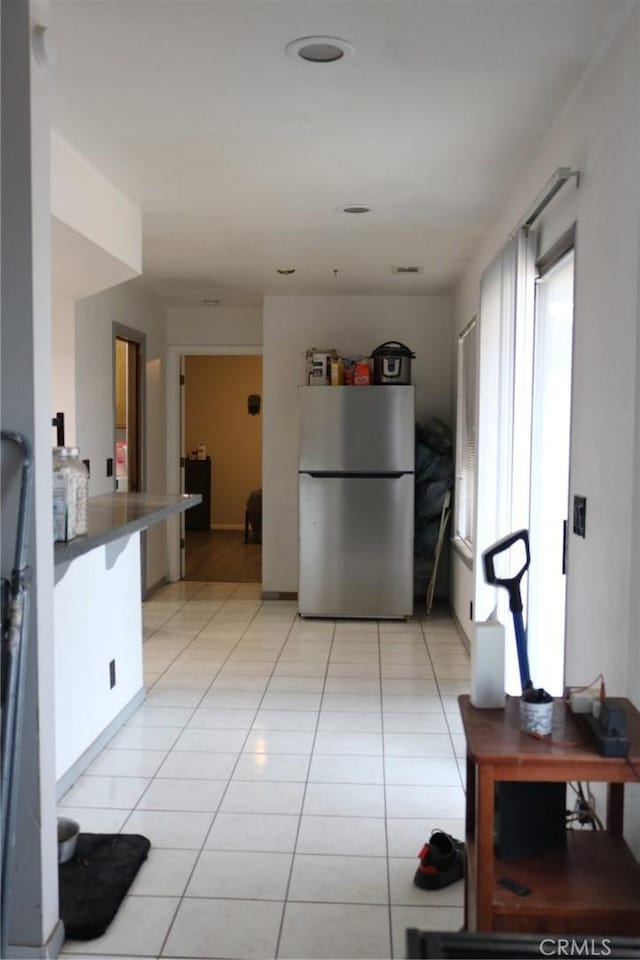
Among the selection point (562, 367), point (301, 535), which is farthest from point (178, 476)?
point (562, 367)

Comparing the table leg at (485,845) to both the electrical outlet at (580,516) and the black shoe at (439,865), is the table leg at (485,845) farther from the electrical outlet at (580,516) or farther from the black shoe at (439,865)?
the electrical outlet at (580,516)

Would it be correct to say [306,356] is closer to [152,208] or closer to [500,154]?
[152,208]

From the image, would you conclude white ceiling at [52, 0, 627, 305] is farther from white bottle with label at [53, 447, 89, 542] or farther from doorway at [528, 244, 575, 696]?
white bottle with label at [53, 447, 89, 542]

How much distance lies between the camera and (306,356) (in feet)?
20.3

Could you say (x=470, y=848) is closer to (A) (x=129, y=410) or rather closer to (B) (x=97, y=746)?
(B) (x=97, y=746)

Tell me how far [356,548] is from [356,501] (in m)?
0.35

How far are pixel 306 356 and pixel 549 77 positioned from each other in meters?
3.85

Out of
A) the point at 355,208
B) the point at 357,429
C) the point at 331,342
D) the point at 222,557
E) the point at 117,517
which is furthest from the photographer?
the point at 222,557

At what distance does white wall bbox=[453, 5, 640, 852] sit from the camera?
6.33ft

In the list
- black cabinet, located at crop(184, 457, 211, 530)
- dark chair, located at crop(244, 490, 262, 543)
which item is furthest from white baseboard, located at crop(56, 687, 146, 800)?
black cabinet, located at crop(184, 457, 211, 530)

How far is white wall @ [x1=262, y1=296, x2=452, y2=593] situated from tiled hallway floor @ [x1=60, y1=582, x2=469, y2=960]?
188 cm

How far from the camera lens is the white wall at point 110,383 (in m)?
4.84

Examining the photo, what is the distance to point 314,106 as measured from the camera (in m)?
2.67

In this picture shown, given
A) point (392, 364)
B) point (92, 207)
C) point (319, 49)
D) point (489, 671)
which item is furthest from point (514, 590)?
point (392, 364)
